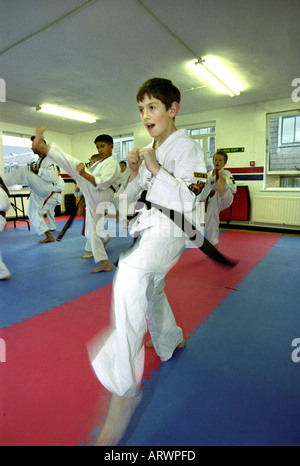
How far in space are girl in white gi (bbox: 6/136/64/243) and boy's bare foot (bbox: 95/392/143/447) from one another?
5.21m

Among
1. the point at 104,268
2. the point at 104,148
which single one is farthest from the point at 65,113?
the point at 104,268

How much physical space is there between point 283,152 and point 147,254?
8.70 meters

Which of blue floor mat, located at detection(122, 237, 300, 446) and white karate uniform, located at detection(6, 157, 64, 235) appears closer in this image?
blue floor mat, located at detection(122, 237, 300, 446)

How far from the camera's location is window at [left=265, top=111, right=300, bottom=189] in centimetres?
780

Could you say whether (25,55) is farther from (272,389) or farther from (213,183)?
(272,389)

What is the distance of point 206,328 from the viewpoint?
238 centimetres

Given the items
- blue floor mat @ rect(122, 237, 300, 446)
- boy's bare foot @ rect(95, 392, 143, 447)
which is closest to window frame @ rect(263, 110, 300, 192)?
blue floor mat @ rect(122, 237, 300, 446)

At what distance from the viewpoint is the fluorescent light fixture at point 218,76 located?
5023 mm

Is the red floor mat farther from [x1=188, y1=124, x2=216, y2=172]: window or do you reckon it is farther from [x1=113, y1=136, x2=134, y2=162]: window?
[x1=113, y1=136, x2=134, y2=162]: window

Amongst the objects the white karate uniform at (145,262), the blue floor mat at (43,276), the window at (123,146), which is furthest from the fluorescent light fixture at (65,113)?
the white karate uniform at (145,262)

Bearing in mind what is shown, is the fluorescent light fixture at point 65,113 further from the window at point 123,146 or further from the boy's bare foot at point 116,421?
the boy's bare foot at point 116,421

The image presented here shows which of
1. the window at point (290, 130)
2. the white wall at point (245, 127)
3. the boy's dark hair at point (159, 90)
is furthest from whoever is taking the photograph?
the window at point (290, 130)

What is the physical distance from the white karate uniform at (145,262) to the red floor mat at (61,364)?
381 millimetres

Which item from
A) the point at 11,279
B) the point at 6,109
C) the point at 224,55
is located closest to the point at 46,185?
the point at 11,279
